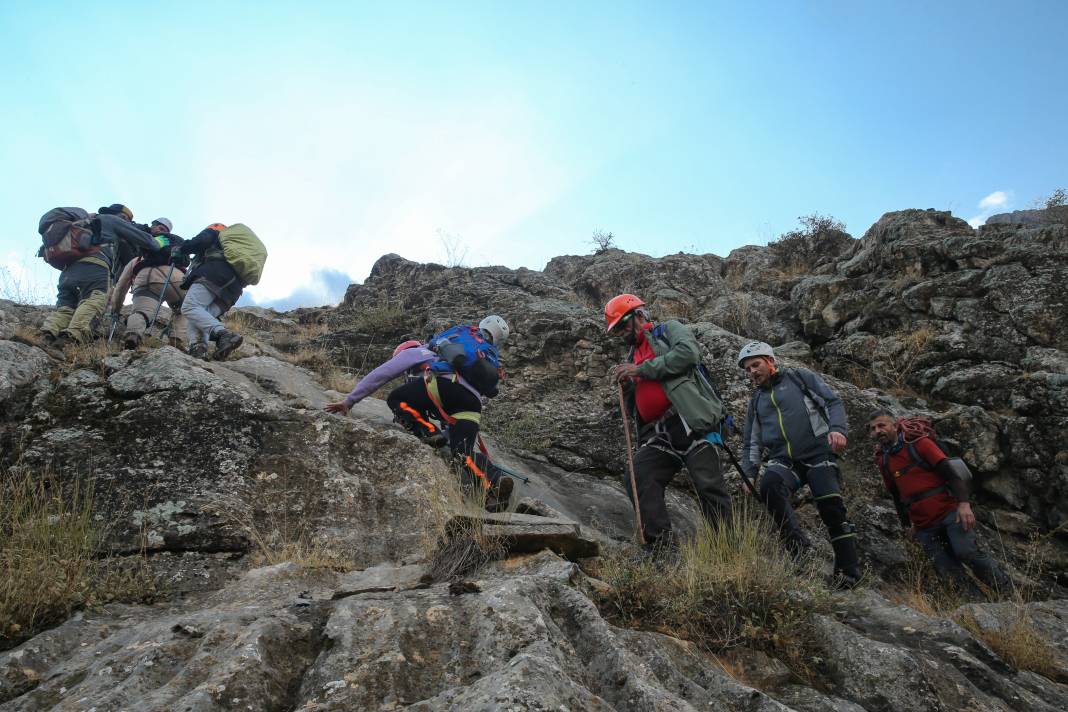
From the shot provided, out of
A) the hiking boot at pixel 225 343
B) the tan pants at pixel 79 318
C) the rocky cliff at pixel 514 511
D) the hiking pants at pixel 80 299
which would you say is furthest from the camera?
the hiking boot at pixel 225 343

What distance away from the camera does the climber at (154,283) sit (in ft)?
27.7

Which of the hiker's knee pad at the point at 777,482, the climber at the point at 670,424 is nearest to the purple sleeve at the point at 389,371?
the climber at the point at 670,424

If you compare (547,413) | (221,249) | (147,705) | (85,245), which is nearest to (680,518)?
(547,413)

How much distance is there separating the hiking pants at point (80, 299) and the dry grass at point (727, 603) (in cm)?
714

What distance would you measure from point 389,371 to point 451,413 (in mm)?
949

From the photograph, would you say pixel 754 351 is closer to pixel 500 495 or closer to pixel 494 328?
pixel 494 328

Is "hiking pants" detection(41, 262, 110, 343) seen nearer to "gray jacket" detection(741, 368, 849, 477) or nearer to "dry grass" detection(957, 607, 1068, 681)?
"gray jacket" detection(741, 368, 849, 477)

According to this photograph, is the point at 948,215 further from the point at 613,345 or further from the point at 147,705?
the point at 147,705

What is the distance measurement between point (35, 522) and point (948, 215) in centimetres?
1446

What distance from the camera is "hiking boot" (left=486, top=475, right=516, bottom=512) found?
18.2 ft

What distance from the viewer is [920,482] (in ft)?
19.9

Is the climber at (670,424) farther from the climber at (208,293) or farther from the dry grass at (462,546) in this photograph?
the climber at (208,293)

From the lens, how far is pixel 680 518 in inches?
267

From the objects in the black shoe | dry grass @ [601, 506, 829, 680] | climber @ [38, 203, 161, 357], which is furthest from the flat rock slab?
climber @ [38, 203, 161, 357]
